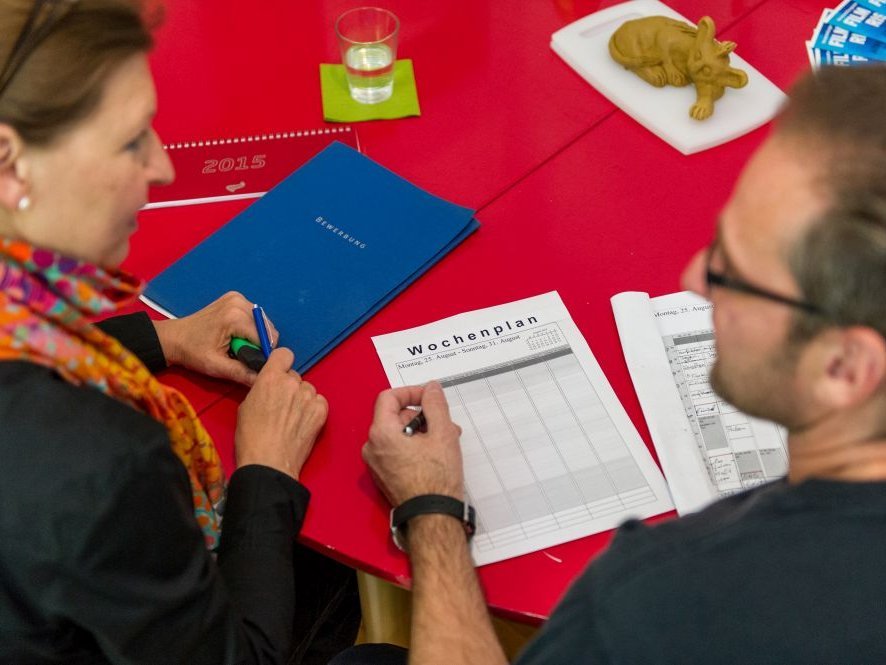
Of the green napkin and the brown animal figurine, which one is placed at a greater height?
the brown animal figurine

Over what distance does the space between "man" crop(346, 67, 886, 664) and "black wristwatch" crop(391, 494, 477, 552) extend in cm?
26

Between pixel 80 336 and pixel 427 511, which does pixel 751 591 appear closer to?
pixel 427 511

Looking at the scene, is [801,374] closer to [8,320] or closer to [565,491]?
[565,491]

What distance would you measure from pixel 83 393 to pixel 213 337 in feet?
1.17

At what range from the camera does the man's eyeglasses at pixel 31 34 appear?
863mm

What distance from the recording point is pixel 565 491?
118cm

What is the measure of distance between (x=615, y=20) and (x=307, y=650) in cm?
127

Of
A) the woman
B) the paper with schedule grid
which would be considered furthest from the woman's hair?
the paper with schedule grid

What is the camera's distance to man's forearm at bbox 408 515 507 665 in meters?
1.08

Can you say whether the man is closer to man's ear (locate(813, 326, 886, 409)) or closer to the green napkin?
man's ear (locate(813, 326, 886, 409))

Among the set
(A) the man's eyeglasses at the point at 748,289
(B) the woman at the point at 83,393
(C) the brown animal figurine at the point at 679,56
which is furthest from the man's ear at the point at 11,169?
(C) the brown animal figurine at the point at 679,56

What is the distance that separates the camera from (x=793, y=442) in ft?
3.17

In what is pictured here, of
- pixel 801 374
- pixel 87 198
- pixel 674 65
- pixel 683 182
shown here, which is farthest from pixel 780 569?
pixel 674 65

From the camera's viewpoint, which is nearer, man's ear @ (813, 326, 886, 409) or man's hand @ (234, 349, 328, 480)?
man's ear @ (813, 326, 886, 409)
